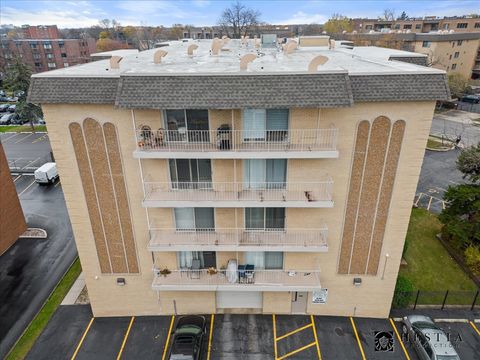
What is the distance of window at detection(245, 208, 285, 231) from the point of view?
17844 millimetres

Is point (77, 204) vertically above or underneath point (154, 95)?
underneath

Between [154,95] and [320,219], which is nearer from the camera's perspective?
[154,95]

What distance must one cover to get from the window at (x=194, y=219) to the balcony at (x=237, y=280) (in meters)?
2.91

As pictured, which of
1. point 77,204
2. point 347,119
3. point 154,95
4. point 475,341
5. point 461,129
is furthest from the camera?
point 461,129

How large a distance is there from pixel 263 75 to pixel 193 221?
9.04 metres

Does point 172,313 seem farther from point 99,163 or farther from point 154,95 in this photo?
point 154,95

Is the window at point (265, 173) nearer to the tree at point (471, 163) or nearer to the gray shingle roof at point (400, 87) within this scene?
the gray shingle roof at point (400, 87)

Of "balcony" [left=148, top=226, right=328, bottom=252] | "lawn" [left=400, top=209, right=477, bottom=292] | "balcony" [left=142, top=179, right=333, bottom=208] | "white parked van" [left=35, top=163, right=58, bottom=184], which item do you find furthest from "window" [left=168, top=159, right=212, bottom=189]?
"white parked van" [left=35, top=163, right=58, bottom=184]

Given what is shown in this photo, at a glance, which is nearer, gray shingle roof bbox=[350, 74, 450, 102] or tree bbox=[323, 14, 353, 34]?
gray shingle roof bbox=[350, 74, 450, 102]

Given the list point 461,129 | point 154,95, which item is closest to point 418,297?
point 154,95

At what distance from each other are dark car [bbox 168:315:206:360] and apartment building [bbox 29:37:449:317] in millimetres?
1290

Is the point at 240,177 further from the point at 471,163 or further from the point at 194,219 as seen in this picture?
the point at 471,163

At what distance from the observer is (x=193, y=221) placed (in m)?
18.3

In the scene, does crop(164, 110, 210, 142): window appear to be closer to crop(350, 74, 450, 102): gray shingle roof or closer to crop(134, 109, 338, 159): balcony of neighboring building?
crop(134, 109, 338, 159): balcony of neighboring building
